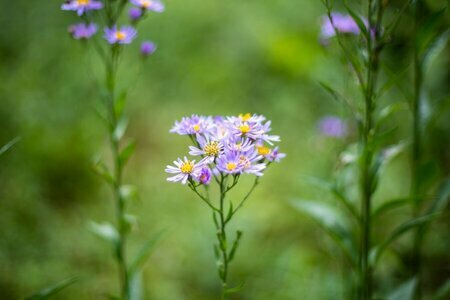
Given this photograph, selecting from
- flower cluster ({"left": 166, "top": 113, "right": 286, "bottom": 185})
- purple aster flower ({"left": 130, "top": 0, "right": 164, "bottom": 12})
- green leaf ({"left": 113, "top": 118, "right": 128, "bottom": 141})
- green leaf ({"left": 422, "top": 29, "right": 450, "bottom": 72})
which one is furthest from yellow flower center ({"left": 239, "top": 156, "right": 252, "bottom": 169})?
green leaf ({"left": 422, "top": 29, "right": 450, "bottom": 72})

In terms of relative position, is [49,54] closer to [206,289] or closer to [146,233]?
[146,233]

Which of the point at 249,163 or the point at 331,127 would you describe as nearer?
the point at 249,163

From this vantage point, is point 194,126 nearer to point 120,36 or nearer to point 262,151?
point 262,151

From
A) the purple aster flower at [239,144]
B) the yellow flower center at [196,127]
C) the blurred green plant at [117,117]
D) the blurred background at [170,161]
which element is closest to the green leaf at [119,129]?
the blurred green plant at [117,117]

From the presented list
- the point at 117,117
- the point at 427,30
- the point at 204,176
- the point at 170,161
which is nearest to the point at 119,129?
the point at 117,117

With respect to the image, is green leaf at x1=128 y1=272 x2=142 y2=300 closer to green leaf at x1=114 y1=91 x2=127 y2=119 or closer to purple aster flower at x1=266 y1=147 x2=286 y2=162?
green leaf at x1=114 y1=91 x2=127 y2=119

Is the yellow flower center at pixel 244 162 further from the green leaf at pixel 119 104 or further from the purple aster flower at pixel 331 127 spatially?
the purple aster flower at pixel 331 127
